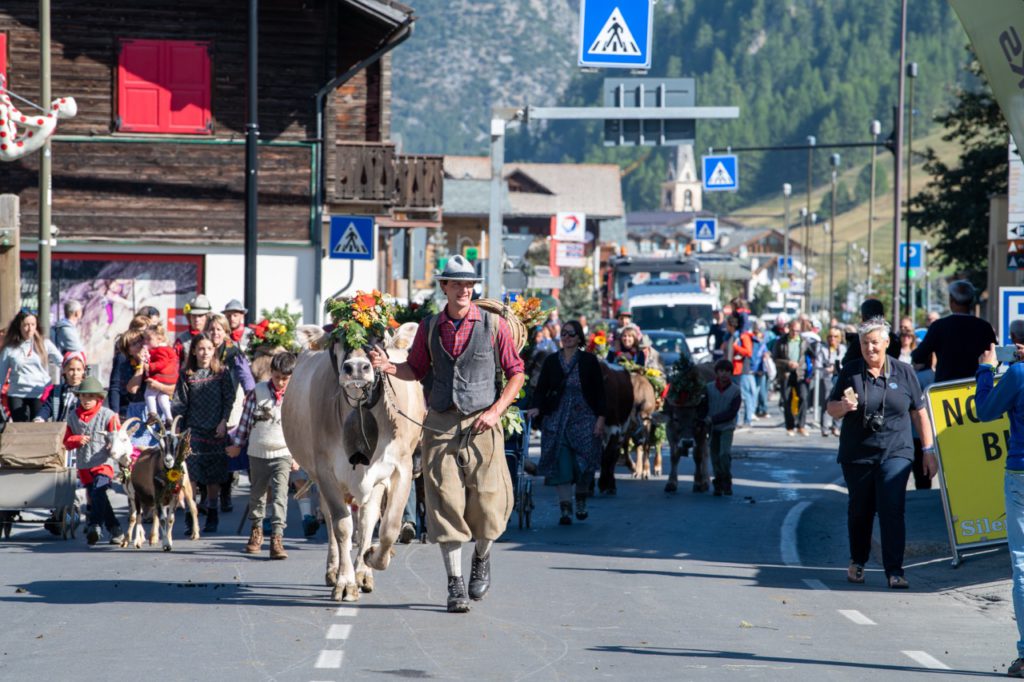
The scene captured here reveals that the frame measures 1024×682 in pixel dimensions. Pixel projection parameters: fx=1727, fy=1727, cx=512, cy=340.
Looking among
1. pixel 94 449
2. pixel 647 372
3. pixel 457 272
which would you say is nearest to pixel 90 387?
pixel 94 449

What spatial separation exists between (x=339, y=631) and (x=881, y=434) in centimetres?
446

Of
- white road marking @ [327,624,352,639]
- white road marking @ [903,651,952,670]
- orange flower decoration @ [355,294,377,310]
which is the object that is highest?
orange flower decoration @ [355,294,377,310]

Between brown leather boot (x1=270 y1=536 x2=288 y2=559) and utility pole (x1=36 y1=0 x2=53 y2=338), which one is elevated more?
utility pole (x1=36 y1=0 x2=53 y2=338)

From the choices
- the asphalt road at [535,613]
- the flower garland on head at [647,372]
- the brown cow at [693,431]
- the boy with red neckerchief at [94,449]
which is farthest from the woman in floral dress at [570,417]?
the boy with red neckerchief at [94,449]

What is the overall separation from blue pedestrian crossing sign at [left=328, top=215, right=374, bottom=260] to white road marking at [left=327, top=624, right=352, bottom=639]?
1665 cm

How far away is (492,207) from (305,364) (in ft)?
52.4

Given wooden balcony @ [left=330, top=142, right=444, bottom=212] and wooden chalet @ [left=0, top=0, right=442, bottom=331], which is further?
wooden balcony @ [left=330, top=142, right=444, bottom=212]

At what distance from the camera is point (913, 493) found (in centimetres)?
1809

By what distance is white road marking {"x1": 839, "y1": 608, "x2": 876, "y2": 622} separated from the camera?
426 inches

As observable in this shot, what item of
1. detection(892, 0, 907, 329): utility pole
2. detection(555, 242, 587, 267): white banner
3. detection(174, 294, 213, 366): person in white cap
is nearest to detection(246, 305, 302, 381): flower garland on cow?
detection(174, 294, 213, 366): person in white cap

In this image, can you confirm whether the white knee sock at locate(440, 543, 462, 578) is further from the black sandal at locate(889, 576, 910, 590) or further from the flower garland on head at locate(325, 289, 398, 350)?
the black sandal at locate(889, 576, 910, 590)

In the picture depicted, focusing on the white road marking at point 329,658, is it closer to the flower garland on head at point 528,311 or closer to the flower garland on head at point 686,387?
the flower garland on head at point 528,311

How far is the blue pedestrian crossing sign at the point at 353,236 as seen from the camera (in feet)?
86.8

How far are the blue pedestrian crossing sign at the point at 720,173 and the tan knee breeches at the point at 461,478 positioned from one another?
35.8m
